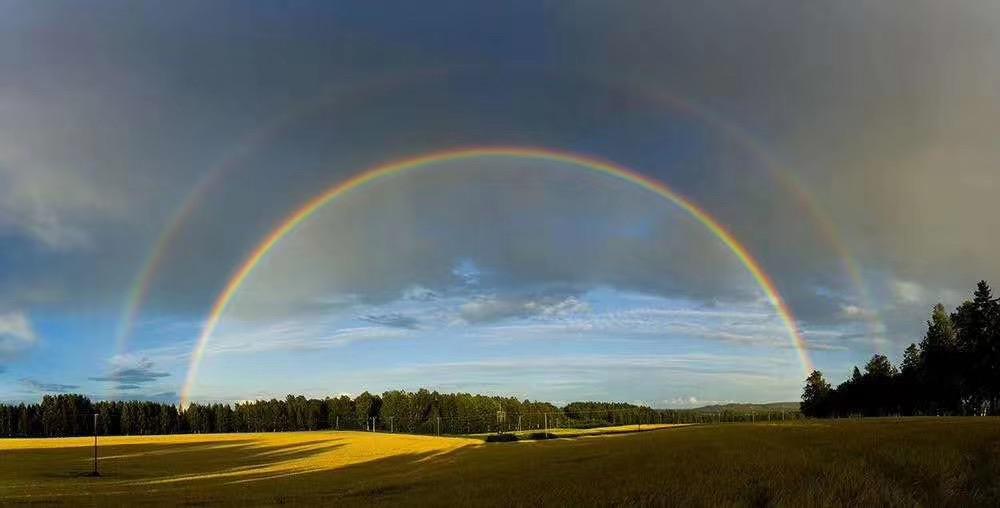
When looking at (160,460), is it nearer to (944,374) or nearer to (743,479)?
(743,479)

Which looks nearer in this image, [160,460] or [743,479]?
[743,479]

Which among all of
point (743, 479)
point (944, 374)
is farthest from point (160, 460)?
point (944, 374)

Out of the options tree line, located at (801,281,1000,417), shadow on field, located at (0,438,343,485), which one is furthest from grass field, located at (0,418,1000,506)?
tree line, located at (801,281,1000,417)

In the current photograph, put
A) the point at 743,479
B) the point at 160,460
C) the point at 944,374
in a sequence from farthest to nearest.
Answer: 1. the point at 944,374
2. the point at 160,460
3. the point at 743,479

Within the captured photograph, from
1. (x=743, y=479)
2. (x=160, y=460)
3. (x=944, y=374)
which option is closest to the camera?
(x=743, y=479)

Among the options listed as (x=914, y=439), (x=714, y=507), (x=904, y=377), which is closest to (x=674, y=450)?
(x=914, y=439)

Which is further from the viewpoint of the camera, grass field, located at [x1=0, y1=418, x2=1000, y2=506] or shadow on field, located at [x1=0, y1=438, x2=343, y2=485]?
shadow on field, located at [x1=0, y1=438, x2=343, y2=485]

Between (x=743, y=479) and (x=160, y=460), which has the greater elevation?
(x=743, y=479)

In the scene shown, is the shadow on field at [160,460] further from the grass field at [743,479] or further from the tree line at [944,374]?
the tree line at [944,374]

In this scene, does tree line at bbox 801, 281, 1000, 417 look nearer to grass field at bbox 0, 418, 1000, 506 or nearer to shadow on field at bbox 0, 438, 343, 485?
grass field at bbox 0, 418, 1000, 506

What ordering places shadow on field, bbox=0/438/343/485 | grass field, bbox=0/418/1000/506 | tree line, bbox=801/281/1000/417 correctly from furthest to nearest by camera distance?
1. tree line, bbox=801/281/1000/417
2. shadow on field, bbox=0/438/343/485
3. grass field, bbox=0/418/1000/506
